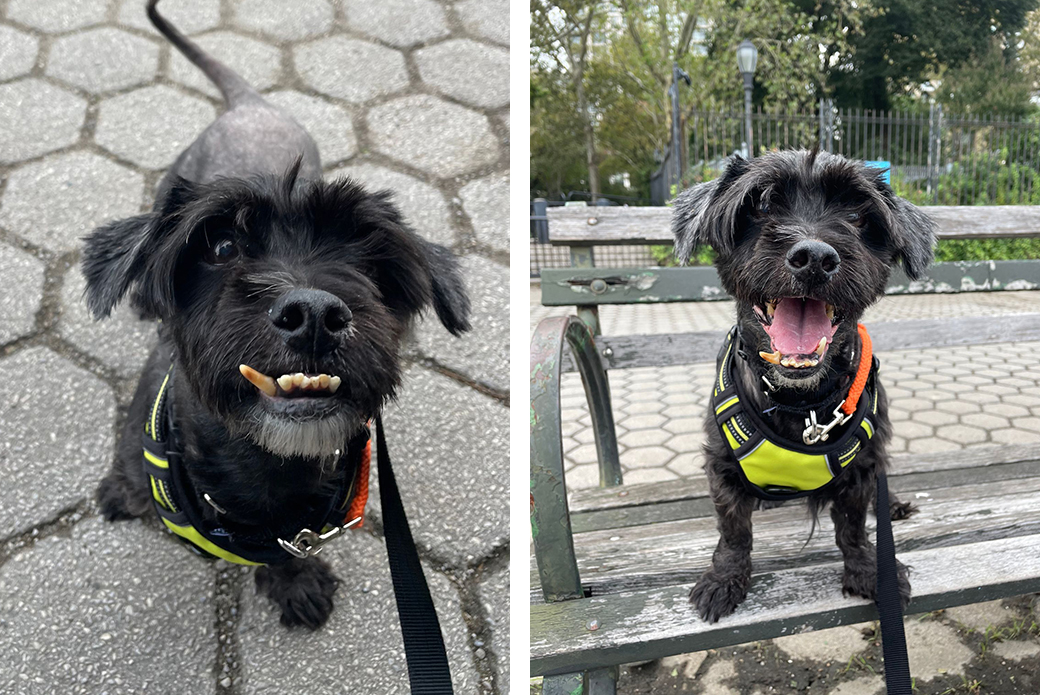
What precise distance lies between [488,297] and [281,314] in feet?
7.16

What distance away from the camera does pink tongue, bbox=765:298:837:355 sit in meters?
1.82

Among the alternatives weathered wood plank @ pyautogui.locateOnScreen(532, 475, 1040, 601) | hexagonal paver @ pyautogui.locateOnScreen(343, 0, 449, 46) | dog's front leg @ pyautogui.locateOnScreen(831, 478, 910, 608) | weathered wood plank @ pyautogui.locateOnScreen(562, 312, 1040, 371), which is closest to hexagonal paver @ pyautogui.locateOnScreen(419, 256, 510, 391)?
weathered wood plank @ pyautogui.locateOnScreen(562, 312, 1040, 371)

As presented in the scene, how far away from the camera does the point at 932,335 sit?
3.23 m

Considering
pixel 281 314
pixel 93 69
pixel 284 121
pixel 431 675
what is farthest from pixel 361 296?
pixel 93 69

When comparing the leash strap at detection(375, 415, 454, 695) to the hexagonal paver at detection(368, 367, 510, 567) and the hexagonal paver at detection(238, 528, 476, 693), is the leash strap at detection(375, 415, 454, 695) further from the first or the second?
the hexagonal paver at detection(368, 367, 510, 567)

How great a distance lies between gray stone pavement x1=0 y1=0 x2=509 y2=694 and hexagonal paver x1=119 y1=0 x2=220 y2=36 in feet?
0.06

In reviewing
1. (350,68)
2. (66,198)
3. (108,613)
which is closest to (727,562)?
(108,613)

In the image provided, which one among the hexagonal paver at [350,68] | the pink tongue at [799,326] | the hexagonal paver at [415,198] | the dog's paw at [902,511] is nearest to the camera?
the pink tongue at [799,326]

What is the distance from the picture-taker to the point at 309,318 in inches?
58.1

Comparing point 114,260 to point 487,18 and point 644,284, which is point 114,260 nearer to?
point 644,284

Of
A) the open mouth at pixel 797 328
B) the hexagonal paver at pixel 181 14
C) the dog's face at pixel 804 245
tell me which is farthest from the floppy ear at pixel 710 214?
the hexagonal paver at pixel 181 14

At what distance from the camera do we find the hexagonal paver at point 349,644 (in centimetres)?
225

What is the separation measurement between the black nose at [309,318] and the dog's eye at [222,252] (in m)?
0.29

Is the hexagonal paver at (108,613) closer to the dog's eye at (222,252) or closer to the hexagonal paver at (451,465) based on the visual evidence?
the hexagonal paver at (451,465)
